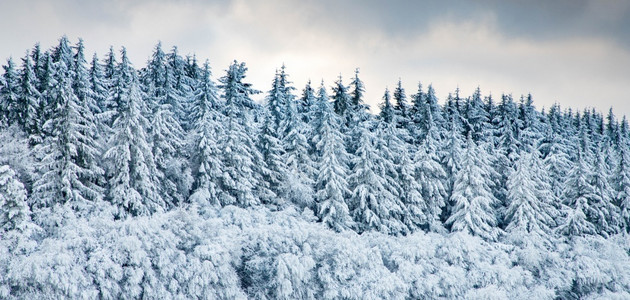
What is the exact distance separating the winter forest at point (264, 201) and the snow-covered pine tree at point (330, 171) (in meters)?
0.16

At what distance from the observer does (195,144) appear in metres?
31.4

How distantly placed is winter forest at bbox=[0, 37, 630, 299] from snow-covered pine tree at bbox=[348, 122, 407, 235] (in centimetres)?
15

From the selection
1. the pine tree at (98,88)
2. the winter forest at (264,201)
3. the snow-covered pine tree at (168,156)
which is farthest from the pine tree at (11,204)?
the pine tree at (98,88)

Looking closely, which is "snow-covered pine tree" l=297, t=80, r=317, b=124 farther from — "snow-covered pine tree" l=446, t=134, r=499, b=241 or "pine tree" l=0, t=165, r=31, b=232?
"pine tree" l=0, t=165, r=31, b=232

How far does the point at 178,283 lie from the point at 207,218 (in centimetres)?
622

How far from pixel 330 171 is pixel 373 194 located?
395 cm

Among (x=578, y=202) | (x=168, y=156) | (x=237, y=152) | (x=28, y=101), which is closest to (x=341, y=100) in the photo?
(x=237, y=152)

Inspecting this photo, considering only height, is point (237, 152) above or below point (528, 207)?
above

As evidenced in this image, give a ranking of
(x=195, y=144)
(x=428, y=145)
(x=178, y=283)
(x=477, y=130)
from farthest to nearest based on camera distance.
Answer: (x=477, y=130) < (x=428, y=145) < (x=195, y=144) < (x=178, y=283)

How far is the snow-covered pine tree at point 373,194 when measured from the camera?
32.7 m

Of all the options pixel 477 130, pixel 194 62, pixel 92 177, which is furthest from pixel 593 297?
pixel 194 62

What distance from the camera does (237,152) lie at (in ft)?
104

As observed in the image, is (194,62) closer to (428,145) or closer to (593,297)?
(428,145)

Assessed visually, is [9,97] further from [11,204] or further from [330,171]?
[330,171]
